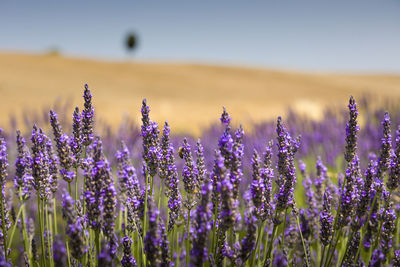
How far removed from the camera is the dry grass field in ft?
67.5

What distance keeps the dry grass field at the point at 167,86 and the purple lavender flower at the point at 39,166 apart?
15.1m

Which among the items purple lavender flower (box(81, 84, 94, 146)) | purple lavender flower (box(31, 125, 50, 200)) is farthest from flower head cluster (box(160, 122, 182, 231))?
purple lavender flower (box(31, 125, 50, 200))

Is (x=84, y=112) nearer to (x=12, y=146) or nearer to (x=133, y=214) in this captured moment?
(x=133, y=214)

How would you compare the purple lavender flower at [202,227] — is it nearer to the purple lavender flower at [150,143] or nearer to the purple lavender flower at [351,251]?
the purple lavender flower at [150,143]

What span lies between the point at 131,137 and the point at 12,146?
3.03 metres

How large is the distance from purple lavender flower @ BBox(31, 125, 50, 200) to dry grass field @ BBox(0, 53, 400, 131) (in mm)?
15051

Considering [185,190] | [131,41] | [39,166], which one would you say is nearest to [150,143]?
[185,190]

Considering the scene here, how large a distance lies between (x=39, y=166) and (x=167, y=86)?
94.5 feet

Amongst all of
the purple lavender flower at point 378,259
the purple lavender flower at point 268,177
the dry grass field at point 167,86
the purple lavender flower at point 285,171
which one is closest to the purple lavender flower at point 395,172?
the purple lavender flower at point 378,259

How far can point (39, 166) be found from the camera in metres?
1.83

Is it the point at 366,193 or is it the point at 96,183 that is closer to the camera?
the point at 96,183

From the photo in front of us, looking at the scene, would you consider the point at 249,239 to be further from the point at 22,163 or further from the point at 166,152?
the point at 22,163

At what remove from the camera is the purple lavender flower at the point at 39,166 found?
5.92 feet

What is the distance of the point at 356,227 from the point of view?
1.97 metres
